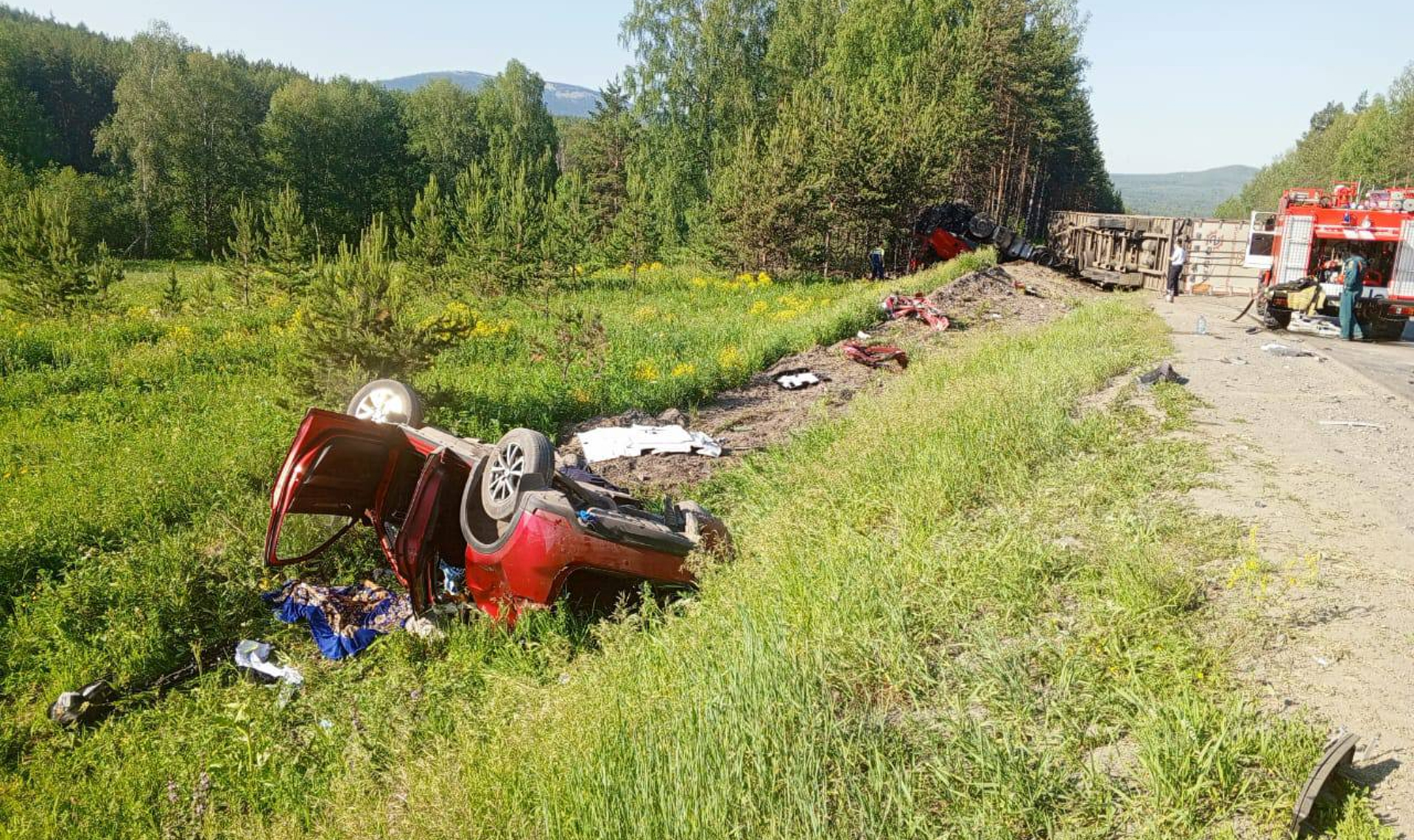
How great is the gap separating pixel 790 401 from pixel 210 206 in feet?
159

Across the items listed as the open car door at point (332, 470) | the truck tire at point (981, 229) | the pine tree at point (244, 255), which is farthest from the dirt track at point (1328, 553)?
the pine tree at point (244, 255)

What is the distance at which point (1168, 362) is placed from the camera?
10195 mm

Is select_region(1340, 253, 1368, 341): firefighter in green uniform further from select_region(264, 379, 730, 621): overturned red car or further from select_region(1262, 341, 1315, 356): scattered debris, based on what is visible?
select_region(264, 379, 730, 621): overturned red car

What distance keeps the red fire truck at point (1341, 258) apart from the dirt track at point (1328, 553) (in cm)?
693

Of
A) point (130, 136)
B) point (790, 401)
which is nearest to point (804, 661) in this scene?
point (790, 401)

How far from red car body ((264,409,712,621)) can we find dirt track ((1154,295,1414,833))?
3.25 meters

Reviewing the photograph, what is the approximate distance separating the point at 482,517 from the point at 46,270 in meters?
19.6

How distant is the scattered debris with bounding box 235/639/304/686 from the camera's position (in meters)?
5.15

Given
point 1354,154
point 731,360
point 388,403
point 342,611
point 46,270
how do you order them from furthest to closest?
point 1354,154
point 46,270
point 731,360
point 388,403
point 342,611

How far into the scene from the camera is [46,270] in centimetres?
1850

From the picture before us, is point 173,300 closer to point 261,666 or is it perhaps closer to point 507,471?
point 261,666

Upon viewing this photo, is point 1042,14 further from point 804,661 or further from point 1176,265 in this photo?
point 804,661

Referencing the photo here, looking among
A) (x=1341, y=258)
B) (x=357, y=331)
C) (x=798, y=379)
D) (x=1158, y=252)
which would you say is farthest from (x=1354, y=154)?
(x=357, y=331)

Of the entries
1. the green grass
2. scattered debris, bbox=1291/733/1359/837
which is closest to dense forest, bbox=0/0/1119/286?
the green grass
